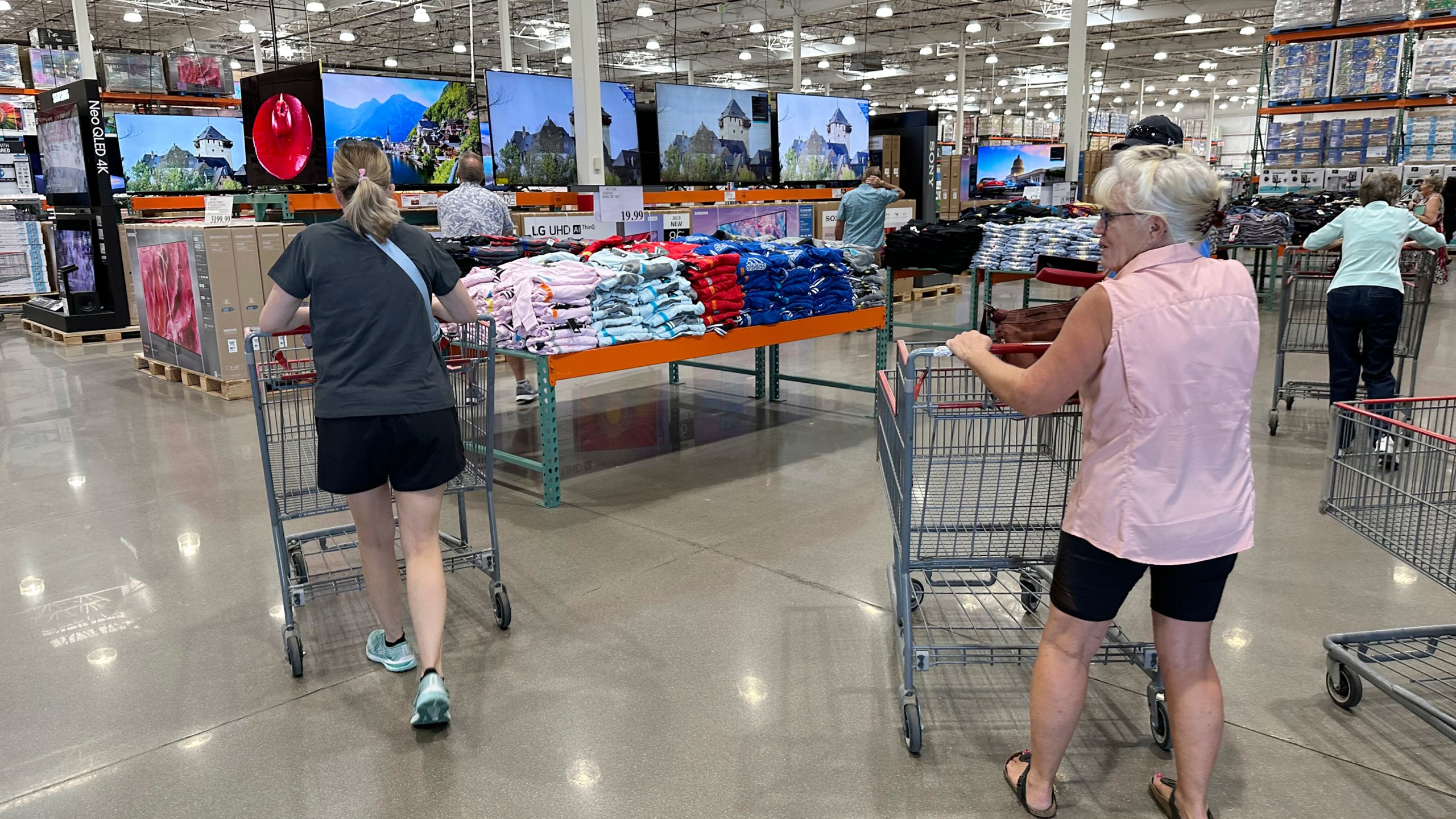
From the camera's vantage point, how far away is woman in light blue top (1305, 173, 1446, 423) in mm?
5391

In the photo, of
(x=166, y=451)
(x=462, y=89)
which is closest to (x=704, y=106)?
(x=462, y=89)

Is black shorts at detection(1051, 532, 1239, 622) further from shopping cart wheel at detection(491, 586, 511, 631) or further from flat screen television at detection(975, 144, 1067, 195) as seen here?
flat screen television at detection(975, 144, 1067, 195)

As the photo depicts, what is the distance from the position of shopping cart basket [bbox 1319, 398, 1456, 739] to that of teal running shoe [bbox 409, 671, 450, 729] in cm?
268

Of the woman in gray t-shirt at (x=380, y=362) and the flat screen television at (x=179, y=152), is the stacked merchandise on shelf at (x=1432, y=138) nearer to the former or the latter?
the woman in gray t-shirt at (x=380, y=362)

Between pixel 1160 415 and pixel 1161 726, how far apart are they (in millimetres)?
1166

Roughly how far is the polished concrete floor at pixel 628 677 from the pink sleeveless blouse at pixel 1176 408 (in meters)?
0.86

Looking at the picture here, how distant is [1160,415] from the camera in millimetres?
2105

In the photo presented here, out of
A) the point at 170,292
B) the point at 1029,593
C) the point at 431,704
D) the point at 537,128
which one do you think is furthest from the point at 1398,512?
the point at 170,292

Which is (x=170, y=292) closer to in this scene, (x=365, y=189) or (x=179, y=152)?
(x=179, y=152)

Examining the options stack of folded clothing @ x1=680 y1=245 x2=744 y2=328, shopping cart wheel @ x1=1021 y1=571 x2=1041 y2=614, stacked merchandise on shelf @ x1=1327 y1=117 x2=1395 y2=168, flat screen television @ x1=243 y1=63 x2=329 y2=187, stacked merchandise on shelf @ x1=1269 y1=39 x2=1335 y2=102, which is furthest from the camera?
stacked merchandise on shelf @ x1=1327 y1=117 x2=1395 y2=168

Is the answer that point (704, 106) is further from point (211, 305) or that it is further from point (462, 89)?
point (211, 305)

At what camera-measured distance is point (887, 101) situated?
140 ft

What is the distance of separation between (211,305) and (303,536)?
16.1 ft

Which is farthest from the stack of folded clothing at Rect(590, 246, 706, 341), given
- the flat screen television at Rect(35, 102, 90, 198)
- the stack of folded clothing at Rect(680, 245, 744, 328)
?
the flat screen television at Rect(35, 102, 90, 198)
